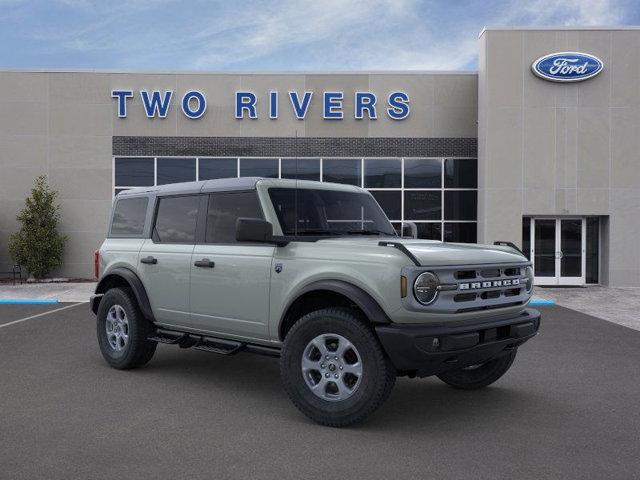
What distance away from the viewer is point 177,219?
627 cm

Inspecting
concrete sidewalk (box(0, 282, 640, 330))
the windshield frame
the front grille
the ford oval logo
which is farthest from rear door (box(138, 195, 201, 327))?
the ford oval logo

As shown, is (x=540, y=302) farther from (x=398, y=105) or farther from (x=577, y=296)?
(x=398, y=105)

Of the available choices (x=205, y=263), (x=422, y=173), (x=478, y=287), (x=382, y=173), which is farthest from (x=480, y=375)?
(x=422, y=173)

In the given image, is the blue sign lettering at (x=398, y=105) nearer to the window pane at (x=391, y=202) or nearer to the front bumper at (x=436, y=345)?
the window pane at (x=391, y=202)

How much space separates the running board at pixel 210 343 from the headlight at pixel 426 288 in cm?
149

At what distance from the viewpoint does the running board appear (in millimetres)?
5344

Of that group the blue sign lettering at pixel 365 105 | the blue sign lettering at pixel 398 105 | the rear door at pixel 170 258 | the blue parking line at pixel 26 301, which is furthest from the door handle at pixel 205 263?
the blue sign lettering at pixel 398 105

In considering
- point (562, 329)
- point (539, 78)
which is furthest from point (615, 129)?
point (562, 329)

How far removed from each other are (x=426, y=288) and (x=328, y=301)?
1015 mm

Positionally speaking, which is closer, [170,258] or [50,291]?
[170,258]

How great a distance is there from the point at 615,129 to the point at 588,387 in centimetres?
1427

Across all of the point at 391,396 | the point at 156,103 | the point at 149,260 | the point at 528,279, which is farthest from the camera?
the point at 156,103

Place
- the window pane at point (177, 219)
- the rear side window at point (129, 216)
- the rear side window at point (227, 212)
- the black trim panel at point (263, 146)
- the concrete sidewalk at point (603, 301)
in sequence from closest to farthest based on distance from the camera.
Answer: the rear side window at point (227, 212) → the window pane at point (177, 219) → the rear side window at point (129, 216) → the concrete sidewalk at point (603, 301) → the black trim panel at point (263, 146)

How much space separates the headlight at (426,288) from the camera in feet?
14.2
